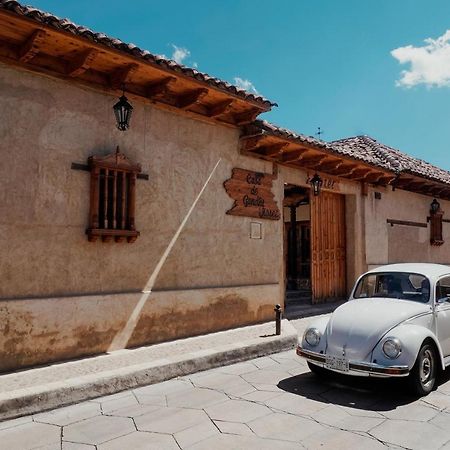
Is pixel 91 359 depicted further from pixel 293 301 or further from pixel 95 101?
pixel 293 301

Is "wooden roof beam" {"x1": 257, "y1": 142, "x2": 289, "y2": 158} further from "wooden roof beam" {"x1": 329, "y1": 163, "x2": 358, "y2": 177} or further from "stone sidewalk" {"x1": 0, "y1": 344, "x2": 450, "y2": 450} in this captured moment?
"stone sidewalk" {"x1": 0, "y1": 344, "x2": 450, "y2": 450}

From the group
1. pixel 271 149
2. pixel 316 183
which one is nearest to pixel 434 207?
pixel 316 183

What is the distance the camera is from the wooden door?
11.3m

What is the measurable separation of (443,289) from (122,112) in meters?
5.20

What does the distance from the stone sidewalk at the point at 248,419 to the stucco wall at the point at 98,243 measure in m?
1.51

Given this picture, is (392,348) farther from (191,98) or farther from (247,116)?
(247,116)

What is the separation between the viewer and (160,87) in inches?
273

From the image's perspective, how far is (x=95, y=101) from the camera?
6.54 meters

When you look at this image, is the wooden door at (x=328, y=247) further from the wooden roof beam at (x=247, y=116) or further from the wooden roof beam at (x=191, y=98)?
the wooden roof beam at (x=191, y=98)

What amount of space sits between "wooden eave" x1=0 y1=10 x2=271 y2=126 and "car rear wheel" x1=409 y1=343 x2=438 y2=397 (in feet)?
16.7

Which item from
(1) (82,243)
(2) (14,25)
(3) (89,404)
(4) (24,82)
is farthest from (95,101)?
(3) (89,404)

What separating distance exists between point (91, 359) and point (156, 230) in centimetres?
226

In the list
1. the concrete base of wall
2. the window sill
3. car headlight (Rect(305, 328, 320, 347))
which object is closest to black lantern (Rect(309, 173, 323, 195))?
the concrete base of wall

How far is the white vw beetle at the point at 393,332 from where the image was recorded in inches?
188
